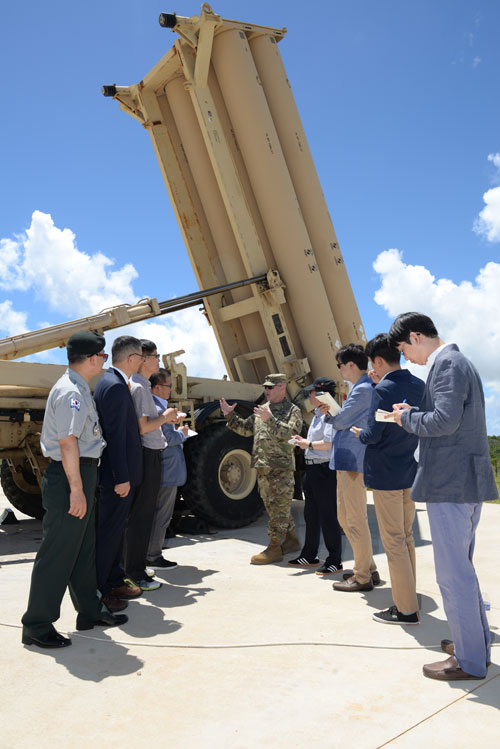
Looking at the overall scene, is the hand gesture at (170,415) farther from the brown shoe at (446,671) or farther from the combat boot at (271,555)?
the brown shoe at (446,671)

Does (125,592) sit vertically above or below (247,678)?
above

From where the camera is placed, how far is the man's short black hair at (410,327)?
9.29 feet

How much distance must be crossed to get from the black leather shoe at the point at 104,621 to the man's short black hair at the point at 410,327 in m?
2.15

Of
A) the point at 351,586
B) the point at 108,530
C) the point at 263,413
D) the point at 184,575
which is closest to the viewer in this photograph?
the point at 108,530

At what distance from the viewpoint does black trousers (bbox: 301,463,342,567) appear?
4.57 meters

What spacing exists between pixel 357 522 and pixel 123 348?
1.93 m

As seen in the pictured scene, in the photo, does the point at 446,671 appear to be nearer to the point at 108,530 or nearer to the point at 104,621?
the point at 104,621

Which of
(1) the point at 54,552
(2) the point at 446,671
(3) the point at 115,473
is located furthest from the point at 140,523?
(2) the point at 446,671

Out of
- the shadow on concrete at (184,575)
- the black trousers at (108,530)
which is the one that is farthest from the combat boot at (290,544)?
the black trousers at (108,530)

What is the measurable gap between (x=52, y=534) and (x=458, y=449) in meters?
2.02

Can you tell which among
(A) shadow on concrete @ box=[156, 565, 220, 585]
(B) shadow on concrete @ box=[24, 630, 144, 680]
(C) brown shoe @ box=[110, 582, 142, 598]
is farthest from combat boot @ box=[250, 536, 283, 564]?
(B) shadow on concrete @ box=[24, 630, 144, 680]

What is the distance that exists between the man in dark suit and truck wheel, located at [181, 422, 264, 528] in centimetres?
246

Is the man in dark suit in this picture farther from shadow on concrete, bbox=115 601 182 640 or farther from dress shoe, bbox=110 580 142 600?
shadow on concrete, bbox=115 601 182 640

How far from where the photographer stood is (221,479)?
6.77 metres
